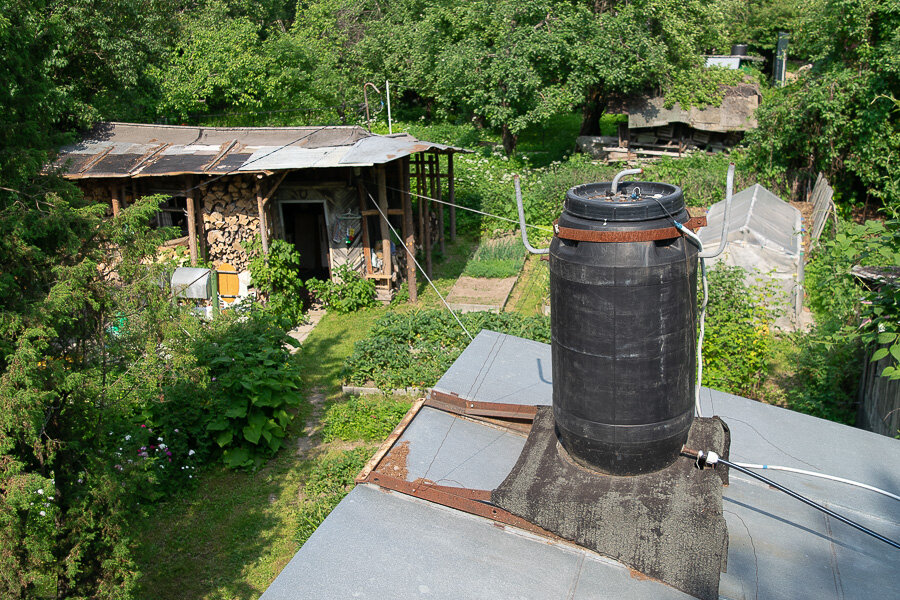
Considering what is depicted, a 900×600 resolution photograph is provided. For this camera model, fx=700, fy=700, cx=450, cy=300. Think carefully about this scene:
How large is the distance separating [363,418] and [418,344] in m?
1.72

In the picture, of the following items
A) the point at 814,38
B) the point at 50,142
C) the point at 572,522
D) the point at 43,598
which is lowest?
the point at 43,598

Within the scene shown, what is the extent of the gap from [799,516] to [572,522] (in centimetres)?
173

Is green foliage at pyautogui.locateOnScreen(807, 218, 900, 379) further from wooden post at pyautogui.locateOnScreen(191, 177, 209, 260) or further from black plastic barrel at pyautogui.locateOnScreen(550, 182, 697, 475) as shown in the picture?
wooden post at pyautogui.locateOnScreen(191, 177, 209, 260)

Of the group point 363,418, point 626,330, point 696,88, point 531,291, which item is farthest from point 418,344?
point 696,88

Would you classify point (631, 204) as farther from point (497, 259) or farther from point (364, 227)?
point (497, 259)

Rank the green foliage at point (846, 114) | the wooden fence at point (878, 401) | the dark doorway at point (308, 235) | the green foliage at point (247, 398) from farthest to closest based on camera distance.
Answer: the green foliage at point (846, 114)
the dark doorway at point (308, 235)
the green foliage at point (247, 398)
the wooden fence at point (878, 401)

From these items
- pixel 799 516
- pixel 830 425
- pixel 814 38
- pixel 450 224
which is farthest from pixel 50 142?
pixel 814 38

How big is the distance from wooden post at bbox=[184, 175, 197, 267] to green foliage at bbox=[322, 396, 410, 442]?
4896 millimetres

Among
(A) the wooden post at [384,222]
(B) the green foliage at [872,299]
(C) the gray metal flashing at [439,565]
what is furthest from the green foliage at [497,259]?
(C) the gray metal flashing at [439,565]

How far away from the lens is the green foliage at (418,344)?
9.50m

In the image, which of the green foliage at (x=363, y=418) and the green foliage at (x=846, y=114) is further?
the green foliage at (x=846, y=114)

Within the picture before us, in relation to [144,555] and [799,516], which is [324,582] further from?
[144,555]

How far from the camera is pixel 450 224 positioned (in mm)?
16969

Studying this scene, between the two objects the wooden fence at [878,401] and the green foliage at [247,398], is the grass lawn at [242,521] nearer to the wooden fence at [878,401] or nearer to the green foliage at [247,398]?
the green foliage at [247,398]
